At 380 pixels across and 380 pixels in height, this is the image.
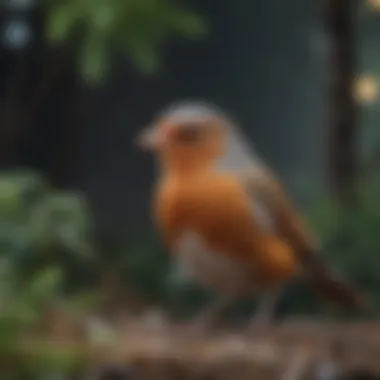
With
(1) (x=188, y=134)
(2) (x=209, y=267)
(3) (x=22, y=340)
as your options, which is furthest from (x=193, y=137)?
(3) (x=22, y=340)

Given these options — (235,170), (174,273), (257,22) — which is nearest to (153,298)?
(174,273)

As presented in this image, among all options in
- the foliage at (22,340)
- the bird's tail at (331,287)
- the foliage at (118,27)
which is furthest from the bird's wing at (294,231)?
the foliage at (22,340)

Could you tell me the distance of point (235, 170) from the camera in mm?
799

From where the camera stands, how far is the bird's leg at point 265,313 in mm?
833

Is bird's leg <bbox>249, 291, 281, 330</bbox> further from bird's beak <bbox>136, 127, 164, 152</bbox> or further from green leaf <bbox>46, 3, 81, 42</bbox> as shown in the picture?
green leaf <bbox>46, 3, 81, 42</bbox>

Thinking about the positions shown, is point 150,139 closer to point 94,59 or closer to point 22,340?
point 94,59

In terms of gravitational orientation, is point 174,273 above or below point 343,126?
below

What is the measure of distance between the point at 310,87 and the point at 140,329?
0.27m

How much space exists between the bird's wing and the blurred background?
1 centimetres

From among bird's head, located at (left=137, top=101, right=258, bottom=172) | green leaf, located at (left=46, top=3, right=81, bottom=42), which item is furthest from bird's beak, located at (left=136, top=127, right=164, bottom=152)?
green leaf, located at (left=46, top=3, right=81, bottom=42)

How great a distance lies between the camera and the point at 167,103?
85 centimetres

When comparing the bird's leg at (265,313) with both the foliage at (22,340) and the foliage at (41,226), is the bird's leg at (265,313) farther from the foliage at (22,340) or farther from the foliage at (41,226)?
→ the foliage at (22,340)

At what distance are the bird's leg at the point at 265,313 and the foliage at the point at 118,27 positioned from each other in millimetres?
234

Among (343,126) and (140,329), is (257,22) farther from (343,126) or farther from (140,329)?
(140,329)
